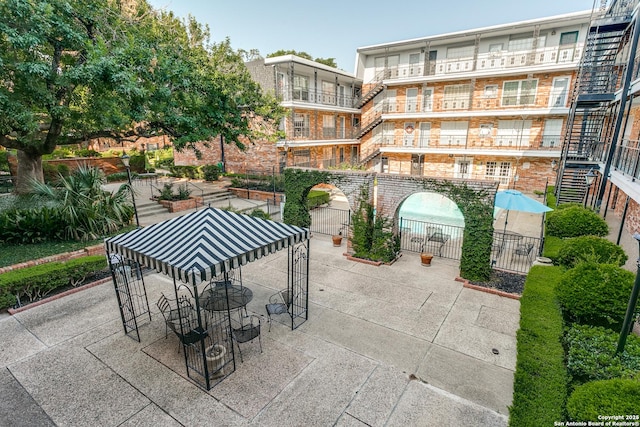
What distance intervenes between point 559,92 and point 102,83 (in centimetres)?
2806

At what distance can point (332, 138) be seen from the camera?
30094 millimetres

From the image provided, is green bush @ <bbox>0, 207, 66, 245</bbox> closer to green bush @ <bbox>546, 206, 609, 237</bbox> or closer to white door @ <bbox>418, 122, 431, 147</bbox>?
green bush @ <bbox>546, 206, 609, 237</bbox>

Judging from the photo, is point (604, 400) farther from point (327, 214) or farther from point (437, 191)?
point (327, 214)

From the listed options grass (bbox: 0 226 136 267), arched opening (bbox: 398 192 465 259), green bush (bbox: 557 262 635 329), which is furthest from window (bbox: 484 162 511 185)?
grass (bbox: 0 226 136 267)

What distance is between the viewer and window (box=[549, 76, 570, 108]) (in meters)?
22.4

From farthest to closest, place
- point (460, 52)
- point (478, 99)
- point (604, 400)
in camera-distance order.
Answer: point (460, 52)
point (478, 99)
point (604, 400)

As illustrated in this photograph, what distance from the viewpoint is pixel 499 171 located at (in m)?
26.0

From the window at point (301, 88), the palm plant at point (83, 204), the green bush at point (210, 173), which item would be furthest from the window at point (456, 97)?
the palm plant at point (83, 204)

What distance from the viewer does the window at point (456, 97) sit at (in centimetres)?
2581

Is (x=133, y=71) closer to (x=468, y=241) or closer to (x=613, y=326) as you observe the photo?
(x=468, y=241)

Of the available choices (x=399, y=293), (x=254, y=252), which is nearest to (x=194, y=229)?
(x=254, y=252)

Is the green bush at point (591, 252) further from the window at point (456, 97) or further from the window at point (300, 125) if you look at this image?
the window at point (300, 125)

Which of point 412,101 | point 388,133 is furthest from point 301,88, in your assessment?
point 412,101

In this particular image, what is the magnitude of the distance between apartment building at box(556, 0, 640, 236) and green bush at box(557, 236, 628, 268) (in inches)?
218
